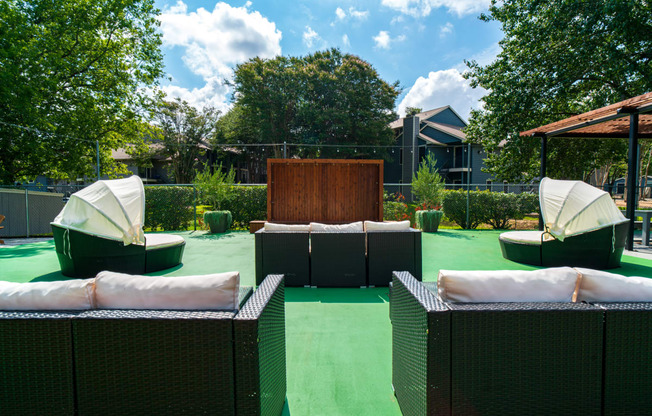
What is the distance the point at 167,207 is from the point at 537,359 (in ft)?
36.7

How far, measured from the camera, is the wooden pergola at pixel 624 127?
19.4 ft

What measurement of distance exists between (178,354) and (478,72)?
48.1 ft

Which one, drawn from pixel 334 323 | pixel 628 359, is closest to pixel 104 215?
pixel 334 323

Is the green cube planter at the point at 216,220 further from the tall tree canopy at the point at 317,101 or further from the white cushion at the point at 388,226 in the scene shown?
the tall tree canopy at the point at 317,101

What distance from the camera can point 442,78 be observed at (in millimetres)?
18469

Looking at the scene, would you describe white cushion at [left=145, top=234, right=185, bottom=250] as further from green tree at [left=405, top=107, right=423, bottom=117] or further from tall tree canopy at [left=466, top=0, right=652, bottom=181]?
green tree at [left=405, top=107, right=423, bottom=117]

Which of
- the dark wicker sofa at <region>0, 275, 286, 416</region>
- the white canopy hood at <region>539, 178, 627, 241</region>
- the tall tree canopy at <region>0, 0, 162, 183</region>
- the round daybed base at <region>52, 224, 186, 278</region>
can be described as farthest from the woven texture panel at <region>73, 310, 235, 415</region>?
the tall tree canopy at <region>0, 0, 162, 183</region>

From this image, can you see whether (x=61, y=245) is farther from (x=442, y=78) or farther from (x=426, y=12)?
(x=442, y=78)

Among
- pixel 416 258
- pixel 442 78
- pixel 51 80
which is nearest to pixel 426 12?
pixel 442 78

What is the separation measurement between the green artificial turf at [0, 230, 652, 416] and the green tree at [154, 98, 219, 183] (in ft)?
59.1

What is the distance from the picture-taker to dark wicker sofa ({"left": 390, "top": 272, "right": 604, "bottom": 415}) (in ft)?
4.62

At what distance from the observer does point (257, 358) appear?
1.35 m

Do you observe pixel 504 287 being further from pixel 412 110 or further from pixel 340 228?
pixel 412 110

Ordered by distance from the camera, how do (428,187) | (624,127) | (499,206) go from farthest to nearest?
(499,206)
(428,187)
(624,127)
